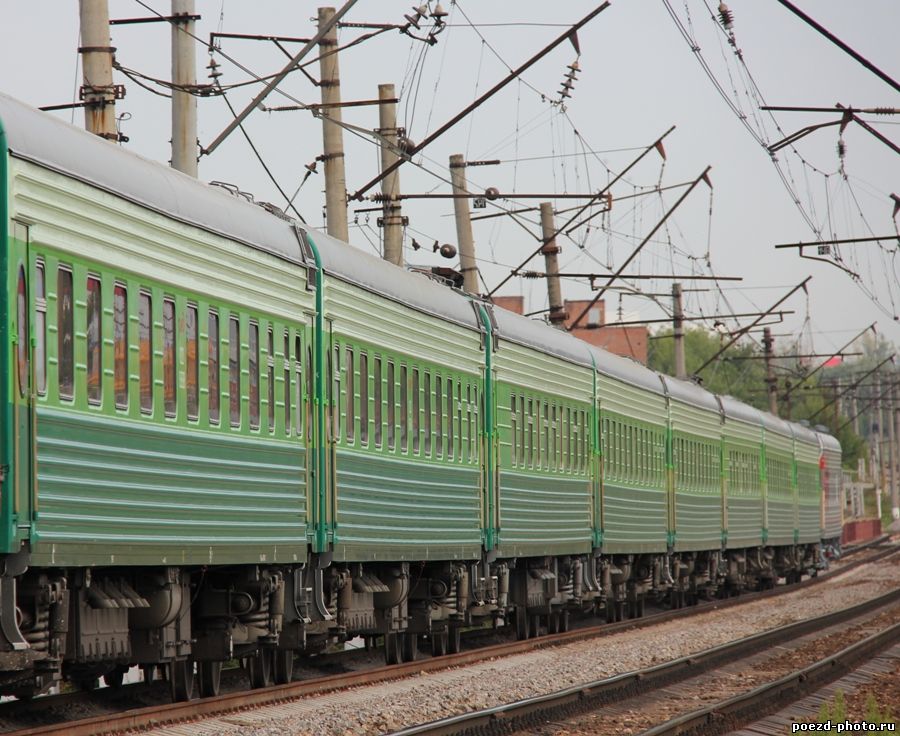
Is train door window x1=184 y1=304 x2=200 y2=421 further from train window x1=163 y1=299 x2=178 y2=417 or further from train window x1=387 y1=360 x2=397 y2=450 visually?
train window x1=387 y1=360 x2=397 y2=450

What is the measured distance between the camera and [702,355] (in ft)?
494

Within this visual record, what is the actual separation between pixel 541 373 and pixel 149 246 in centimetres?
1185

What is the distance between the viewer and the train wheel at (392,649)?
1888 cm

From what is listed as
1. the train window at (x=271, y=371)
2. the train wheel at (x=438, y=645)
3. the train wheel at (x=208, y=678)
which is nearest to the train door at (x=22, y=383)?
the train window at (x=271, y=371)

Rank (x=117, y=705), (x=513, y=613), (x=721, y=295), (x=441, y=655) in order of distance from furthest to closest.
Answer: (x=721, y=295) < (x=513, y=613) < (x=441, y=655) < (x=117, y=705)

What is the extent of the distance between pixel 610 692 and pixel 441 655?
224 inches

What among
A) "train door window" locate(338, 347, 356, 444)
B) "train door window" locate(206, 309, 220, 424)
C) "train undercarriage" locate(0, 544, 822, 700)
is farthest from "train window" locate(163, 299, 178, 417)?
"train door window" locate(338, 347, 356, 444)

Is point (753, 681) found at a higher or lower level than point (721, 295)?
lower

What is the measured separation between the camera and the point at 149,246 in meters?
11.6

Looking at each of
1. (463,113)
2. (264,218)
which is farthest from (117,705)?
(463,113)

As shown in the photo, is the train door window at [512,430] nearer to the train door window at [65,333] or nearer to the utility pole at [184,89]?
the utility pole at [184,89]

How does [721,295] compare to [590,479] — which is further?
[721,295]

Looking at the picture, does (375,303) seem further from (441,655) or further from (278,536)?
(441,655)

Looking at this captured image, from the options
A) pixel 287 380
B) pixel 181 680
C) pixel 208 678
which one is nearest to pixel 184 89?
pixel 287 380
